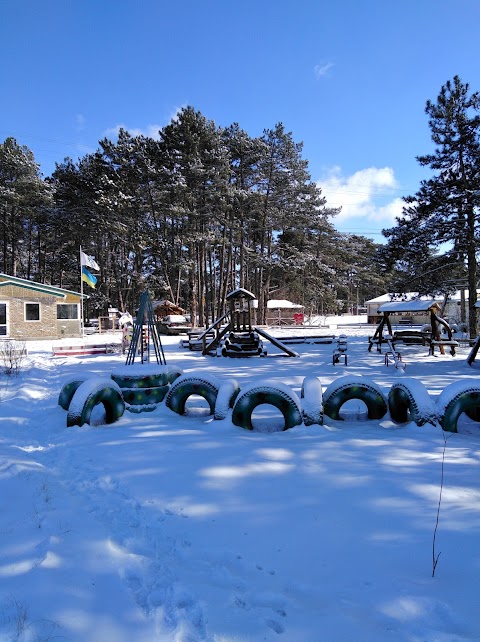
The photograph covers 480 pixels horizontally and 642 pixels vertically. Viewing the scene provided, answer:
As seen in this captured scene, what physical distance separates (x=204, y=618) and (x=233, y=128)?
4163 centimetres

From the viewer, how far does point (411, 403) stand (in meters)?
5.91

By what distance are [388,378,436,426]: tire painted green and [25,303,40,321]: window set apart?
2456cm

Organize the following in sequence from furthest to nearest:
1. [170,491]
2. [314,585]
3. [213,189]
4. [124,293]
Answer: [124,293] < [213,189] < [170,491] < [314,585]

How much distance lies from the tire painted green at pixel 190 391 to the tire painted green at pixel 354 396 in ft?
6.13

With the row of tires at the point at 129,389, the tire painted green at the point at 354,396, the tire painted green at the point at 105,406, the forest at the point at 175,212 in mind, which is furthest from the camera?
the forest at the point at 175,212

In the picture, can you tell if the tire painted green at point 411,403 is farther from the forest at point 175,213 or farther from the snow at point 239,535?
the forest at point 175,213

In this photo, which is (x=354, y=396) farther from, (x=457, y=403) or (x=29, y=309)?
(x=29, y=309)

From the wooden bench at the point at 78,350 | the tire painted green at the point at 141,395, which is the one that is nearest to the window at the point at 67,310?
the wooden bench at the point at 78,350

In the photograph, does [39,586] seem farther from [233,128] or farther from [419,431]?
[233,128]

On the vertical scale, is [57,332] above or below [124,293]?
below

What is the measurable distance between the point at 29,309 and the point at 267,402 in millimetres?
23886

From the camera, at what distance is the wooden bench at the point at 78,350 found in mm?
17234

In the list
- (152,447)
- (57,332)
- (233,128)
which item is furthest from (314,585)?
(233,128)

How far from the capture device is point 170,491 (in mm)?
3842
